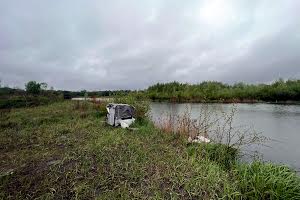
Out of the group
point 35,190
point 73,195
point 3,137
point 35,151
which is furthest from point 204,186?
point 3,137

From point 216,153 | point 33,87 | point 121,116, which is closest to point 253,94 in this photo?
point 33,87

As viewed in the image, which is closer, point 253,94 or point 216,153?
point 216,153

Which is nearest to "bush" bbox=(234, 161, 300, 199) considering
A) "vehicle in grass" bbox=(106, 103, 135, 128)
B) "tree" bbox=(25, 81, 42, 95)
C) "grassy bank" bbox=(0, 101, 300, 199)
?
"grassy bank" bbox=(0, 101, 300, 199)

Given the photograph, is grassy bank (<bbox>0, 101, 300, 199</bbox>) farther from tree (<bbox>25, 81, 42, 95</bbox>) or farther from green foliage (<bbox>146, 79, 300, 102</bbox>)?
green foliage (<bbox>146, 79, 300, 102</bbox>)

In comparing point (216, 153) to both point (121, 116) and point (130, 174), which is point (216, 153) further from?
point (121, 116)

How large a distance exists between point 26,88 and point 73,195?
92.2 feet

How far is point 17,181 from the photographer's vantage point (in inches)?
143

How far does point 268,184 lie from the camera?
3.56 meters

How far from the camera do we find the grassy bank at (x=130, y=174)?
330 centimetres

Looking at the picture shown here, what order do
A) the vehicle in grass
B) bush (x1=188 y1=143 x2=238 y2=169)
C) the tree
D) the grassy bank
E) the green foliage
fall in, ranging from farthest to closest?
the green foliage, the tree, the vehicle in grass, bush (x1=188 y1=143 x2=238 y2=169), the grassy bank

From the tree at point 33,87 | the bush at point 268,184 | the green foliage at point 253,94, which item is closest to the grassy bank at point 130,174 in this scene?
the bush at point 268,184

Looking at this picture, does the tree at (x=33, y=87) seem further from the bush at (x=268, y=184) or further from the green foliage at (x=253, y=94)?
the bush at (x=268, y=184)

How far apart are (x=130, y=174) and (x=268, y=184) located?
2.07 m

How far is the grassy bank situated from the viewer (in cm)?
330
